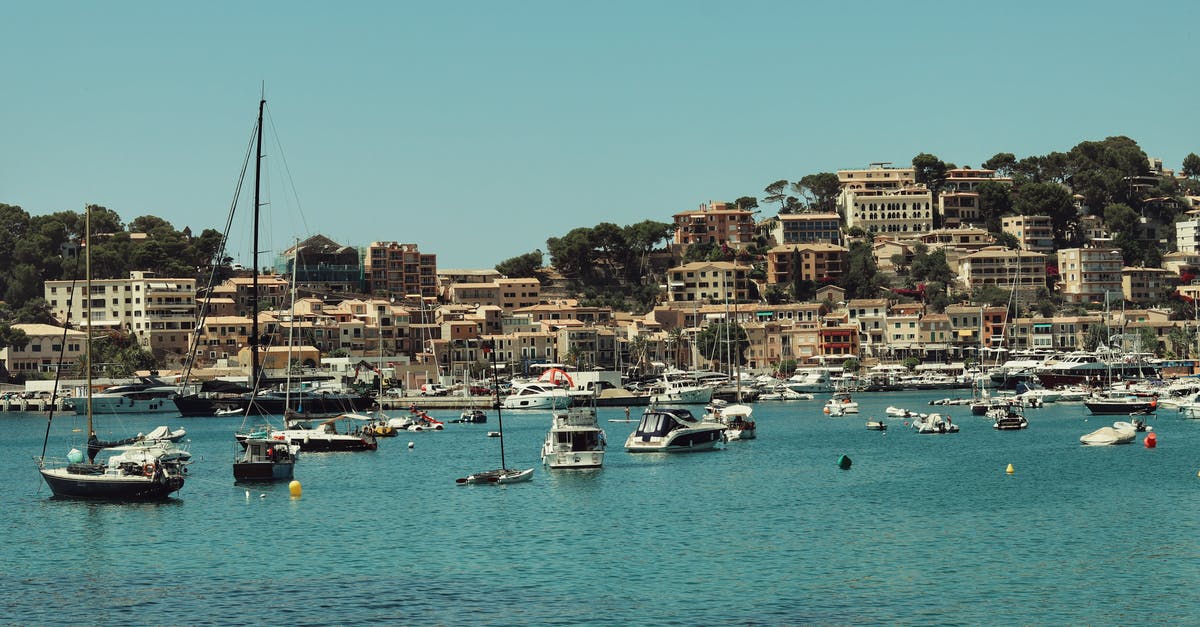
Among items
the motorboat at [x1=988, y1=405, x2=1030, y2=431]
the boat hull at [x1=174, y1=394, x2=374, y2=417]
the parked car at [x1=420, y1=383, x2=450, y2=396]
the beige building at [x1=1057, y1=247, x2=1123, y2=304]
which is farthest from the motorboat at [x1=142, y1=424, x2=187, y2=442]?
the beige building at [x1=1057, y1=247, x2=1123, y2=304]

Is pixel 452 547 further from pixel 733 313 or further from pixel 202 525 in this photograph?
pixel 733 313

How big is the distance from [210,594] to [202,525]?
34.8 ft

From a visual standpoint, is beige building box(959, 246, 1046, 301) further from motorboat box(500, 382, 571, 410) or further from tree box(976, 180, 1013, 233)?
motorboat box(500, 382, 571, 410)

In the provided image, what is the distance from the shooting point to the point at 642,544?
3944cm

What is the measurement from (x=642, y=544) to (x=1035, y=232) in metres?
152

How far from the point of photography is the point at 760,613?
30.4 metres

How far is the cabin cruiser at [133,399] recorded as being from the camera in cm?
11169

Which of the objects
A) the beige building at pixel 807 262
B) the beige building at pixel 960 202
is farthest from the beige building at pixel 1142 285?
the beige building at pixel 807 262

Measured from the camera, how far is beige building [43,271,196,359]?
156 m

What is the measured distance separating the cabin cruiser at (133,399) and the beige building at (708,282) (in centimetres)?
6958

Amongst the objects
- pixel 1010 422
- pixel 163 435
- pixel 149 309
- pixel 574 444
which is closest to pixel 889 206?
pixel 149 309

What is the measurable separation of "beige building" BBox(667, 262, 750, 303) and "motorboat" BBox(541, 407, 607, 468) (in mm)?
114413

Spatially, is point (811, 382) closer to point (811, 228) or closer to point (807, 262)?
point (807, 262)

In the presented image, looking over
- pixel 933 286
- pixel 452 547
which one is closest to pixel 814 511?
pixel 452 547
